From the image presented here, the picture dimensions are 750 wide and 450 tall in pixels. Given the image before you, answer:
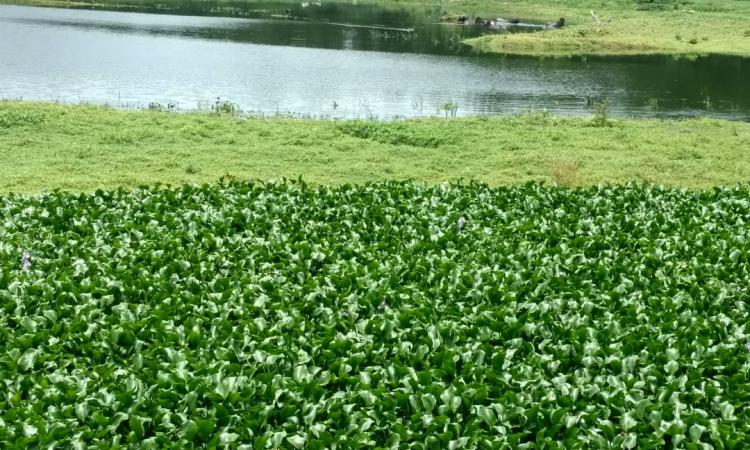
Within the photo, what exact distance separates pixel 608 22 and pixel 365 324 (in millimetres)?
76488

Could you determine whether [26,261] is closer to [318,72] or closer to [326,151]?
[326,151]

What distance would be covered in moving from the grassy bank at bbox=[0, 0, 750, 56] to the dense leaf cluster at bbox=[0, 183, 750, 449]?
2037 inches

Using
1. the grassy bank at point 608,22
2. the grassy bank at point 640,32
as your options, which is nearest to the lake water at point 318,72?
the grassy bank at point 640,32

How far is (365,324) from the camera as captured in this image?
9.13 meters

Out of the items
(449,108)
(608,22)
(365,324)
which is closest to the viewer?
(365,324)

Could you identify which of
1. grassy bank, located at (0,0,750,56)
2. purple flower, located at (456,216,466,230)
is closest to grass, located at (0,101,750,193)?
purple flower, located at (456,216,466,230)

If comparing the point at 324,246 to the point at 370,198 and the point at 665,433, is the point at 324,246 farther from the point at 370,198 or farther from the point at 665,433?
the point at 665,433

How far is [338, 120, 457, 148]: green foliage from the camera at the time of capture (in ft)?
78.3

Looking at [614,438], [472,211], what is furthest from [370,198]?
[614,438]

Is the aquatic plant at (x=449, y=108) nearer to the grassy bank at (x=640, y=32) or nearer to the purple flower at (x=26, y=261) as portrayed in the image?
the purple flower at (x=26, y=261)

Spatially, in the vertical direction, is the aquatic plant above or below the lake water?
below

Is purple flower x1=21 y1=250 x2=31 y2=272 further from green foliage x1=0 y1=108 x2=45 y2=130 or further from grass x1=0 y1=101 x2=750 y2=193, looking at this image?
green foliage x1=0 y1=108 x2=45 y2=130

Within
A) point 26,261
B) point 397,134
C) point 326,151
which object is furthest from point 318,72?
point 26,261

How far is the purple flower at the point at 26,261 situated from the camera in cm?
1068
